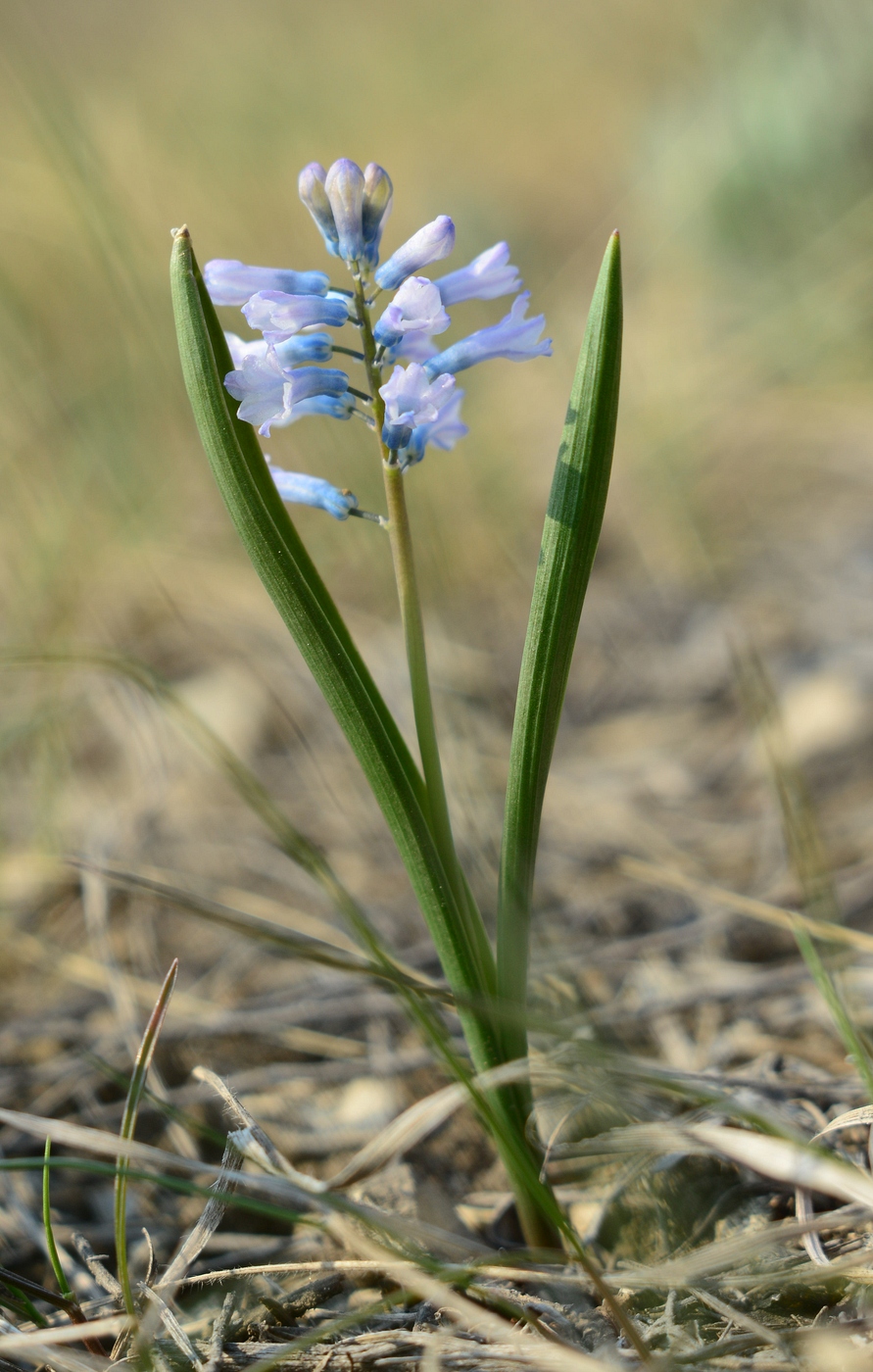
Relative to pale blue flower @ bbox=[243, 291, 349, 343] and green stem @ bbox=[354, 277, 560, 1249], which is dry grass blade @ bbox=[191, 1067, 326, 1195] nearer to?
green stem @ bbox=[354, 277, 560, 1249]

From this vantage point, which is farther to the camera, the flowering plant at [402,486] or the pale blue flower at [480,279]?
the pale blue flower at [480,279]

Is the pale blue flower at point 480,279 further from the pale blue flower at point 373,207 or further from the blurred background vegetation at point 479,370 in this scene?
the blurred background vegetation at point 479,370

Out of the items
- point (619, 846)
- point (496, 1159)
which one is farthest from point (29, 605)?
point (496, 1159)

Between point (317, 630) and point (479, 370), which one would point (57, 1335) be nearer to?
point (317, 630)

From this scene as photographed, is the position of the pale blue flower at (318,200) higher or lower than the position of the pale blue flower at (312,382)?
higher

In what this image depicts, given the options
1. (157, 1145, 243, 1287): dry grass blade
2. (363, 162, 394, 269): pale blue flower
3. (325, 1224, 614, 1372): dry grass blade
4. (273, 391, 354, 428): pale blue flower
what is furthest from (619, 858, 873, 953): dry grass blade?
A: (363, 162, 394, 269): pale blue flower

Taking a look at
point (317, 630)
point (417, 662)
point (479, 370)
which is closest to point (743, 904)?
point (417, 662)

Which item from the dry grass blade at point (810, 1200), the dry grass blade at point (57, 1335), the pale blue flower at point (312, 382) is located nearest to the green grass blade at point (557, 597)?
the pale blue flower at point (312, 382)

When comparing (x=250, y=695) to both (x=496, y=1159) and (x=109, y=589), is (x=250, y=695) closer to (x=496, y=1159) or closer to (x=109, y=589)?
(x=109, y=589)
